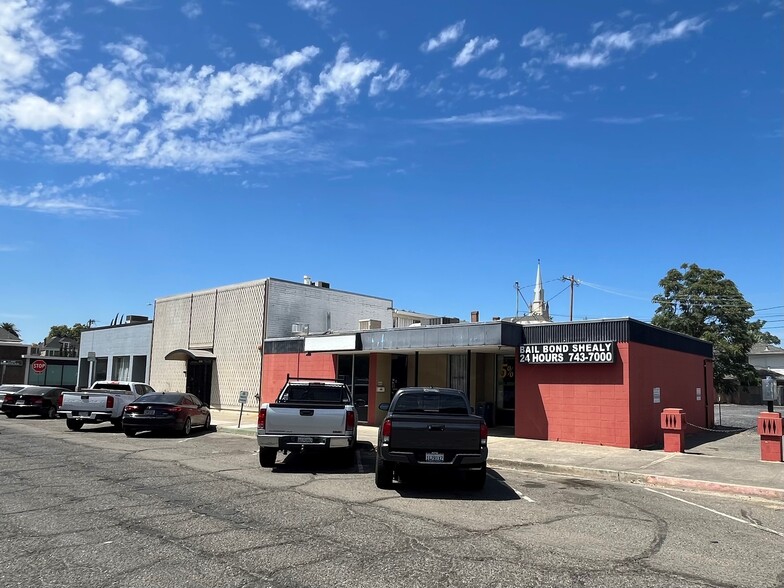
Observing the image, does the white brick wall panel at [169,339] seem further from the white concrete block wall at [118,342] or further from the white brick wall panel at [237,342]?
the white brick wall panel at [237,342]

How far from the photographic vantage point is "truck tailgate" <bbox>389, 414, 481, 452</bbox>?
971 cm

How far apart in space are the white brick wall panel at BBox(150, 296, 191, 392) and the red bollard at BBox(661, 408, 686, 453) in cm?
2806

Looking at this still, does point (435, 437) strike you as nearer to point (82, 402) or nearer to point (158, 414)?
point (158, 414)

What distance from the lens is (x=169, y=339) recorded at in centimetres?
3778

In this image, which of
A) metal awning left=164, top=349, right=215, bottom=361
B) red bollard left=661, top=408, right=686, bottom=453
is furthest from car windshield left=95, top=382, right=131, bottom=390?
red bollard left=661, top=408, right=686, bottom=453

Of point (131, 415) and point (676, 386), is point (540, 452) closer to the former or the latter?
point (676, 386)

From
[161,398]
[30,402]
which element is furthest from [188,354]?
[161,398]

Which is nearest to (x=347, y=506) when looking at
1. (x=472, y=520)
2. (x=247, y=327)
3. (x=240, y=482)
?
(x=472, y=520)

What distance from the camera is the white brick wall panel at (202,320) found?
112 feet

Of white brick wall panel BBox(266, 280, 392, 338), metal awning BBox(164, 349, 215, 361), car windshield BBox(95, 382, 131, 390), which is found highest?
white brick wall panel BBox(266, 280, 392, 338)

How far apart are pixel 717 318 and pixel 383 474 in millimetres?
43399

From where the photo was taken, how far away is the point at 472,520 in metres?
7.76

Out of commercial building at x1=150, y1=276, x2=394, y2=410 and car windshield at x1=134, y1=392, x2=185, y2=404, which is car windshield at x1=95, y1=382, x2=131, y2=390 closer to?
car windshield at x1=134, y1=392, x2=185, y2=404

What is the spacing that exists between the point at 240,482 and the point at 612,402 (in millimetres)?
11013
